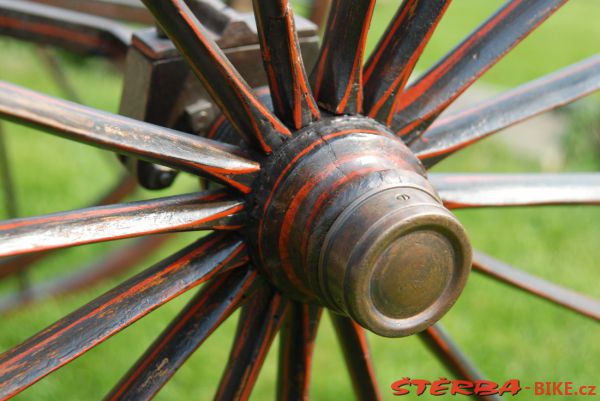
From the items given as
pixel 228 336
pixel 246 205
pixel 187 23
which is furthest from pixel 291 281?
pixel 228 336

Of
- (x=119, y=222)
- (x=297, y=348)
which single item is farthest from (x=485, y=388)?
(x=119, y=222)

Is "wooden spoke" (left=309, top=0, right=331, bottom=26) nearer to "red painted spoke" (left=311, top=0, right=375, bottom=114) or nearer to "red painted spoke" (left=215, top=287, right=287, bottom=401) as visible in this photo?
"red painted spoke" (left=311, top=0, right=375, bottom=114)

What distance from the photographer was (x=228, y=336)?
2258 millimetres

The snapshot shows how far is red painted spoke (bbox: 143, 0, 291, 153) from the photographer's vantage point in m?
0.96

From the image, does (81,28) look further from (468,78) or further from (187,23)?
(468,78)

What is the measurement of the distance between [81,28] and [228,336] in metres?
1.04

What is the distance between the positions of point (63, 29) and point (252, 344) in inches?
27.9

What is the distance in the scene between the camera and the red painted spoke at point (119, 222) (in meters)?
0.90

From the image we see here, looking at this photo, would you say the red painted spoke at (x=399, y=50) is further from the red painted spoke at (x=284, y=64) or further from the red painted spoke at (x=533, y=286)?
the red painted spoke at (x=533, y=286)

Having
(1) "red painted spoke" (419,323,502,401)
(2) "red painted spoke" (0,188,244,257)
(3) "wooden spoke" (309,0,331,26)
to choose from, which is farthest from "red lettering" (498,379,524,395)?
(3) "wooden spoke" (309,0,331,26)

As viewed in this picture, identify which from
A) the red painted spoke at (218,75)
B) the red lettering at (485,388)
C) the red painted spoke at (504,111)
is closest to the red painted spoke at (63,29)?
the red painted spoke at (218,75)

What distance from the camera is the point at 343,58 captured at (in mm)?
1073

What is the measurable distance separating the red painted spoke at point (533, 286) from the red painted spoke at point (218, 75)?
1.46 feet

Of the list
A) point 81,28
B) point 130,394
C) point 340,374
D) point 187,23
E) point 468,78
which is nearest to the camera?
point 187,23
